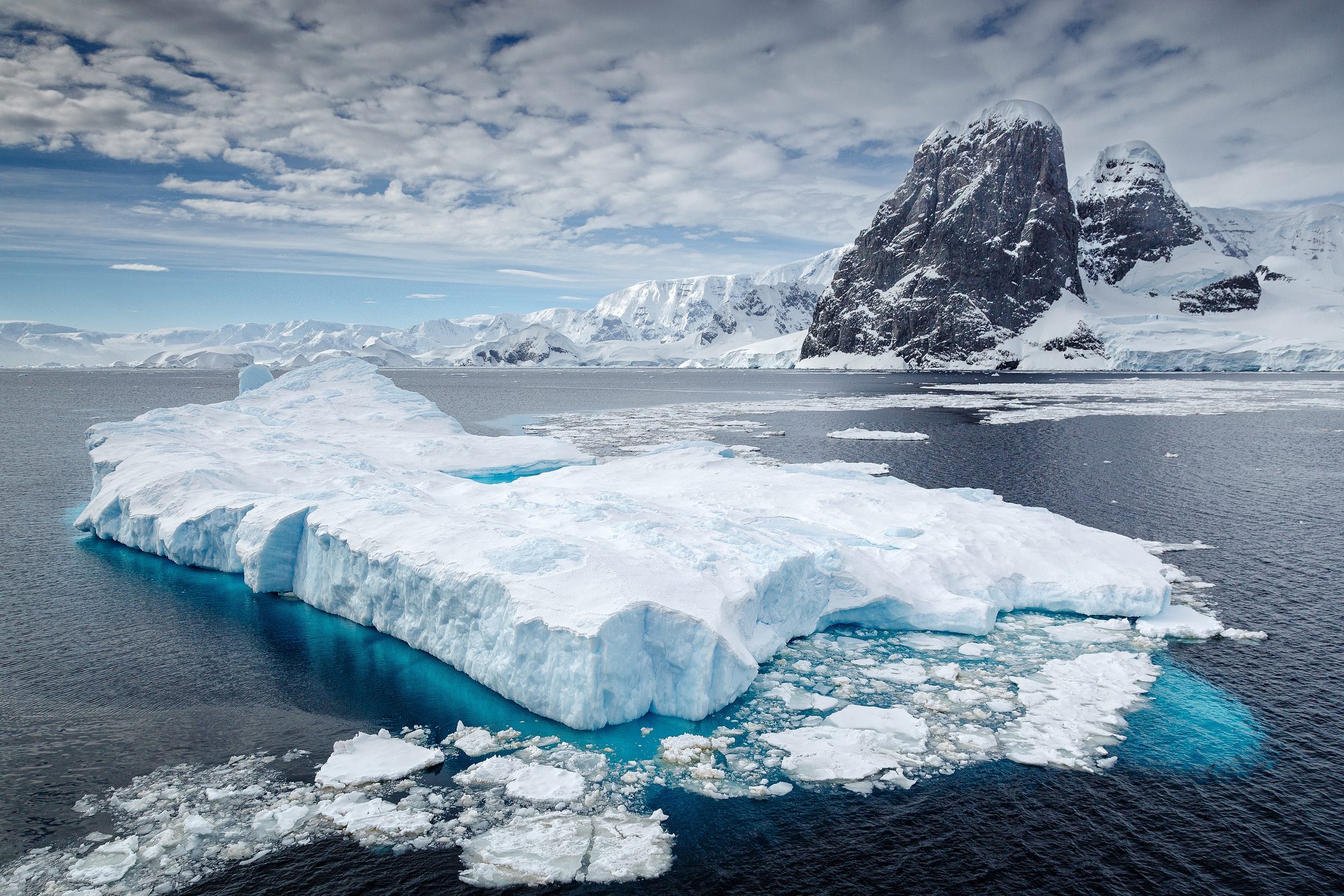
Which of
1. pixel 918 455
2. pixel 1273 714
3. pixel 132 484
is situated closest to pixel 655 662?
pixel 1273 714

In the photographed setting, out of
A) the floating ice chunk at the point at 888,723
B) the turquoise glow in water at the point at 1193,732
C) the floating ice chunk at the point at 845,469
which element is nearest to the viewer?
the turquoise glow in water at the point at 1193,732

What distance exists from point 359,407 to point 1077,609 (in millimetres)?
38600

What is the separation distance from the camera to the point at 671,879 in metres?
8.91

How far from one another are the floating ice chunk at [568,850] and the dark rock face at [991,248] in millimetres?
189797

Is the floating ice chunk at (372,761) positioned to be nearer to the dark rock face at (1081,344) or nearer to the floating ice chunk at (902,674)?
the floating ice chunk at (902,674)

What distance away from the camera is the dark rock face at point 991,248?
182125mm

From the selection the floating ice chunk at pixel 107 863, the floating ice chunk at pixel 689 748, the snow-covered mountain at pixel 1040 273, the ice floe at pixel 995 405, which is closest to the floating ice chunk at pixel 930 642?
the floating ice chunk at pixel 689 748

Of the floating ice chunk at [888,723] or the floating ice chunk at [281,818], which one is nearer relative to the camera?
the floating ice chunk at [281,818]

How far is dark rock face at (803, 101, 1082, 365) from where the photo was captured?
598 feet

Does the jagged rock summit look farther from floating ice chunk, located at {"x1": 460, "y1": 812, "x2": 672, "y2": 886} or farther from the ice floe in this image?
floating ice chunk, located at {"x1": 460, "y1": 812, "x2": 672, "y2": 886}

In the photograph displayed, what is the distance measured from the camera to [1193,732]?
1197 cm

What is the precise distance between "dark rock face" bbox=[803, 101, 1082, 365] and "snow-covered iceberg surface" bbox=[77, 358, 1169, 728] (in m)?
172

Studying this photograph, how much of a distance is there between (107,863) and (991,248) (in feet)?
677

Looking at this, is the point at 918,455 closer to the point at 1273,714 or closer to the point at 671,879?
the point at 1273,714
